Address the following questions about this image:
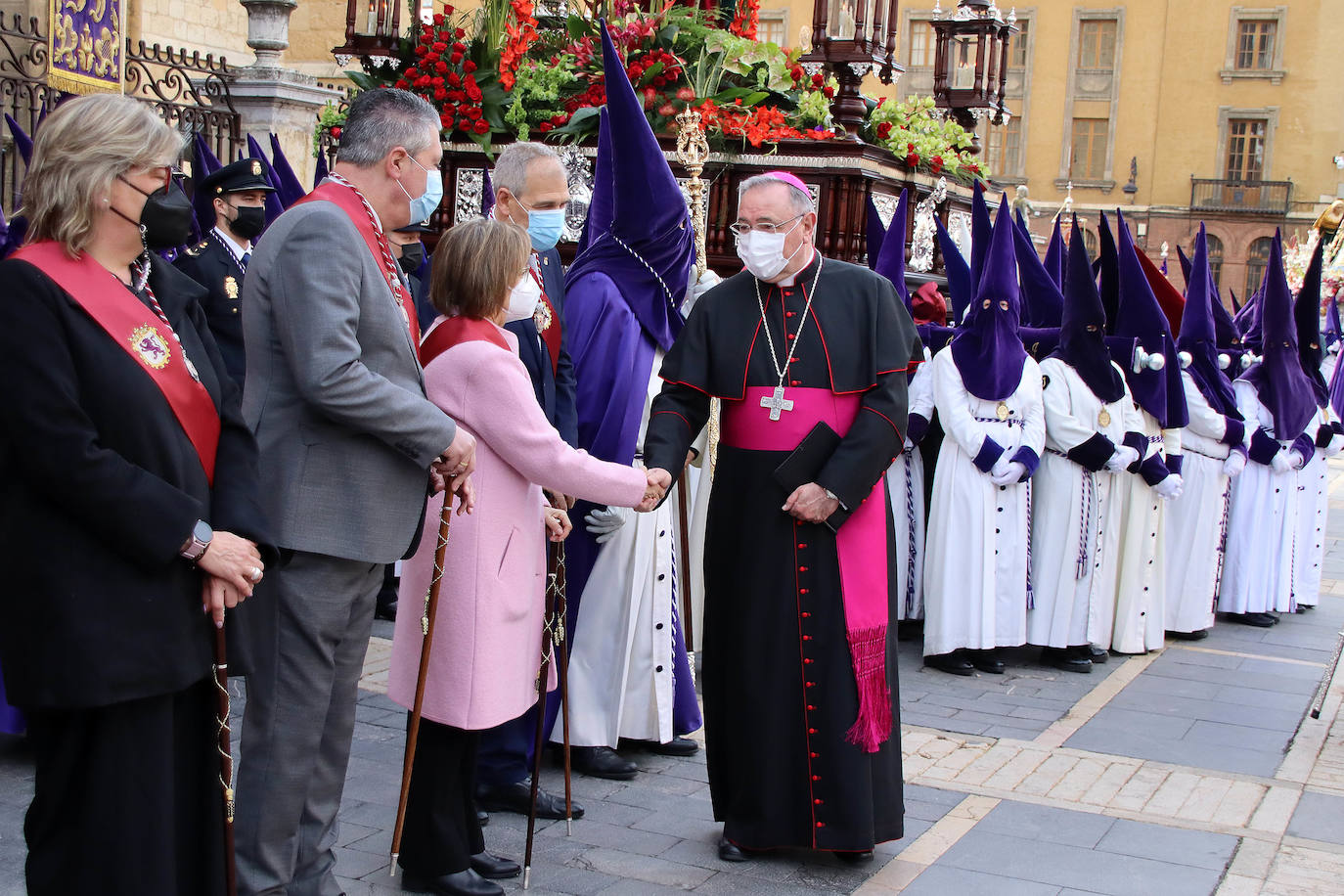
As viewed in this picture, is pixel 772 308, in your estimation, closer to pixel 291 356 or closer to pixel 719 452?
pixel 719 452

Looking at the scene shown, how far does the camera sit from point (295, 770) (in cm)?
365

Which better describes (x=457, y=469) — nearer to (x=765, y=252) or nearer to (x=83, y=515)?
(x=83, y=515)

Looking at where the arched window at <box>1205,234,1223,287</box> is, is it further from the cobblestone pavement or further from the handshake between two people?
the handshake between two people

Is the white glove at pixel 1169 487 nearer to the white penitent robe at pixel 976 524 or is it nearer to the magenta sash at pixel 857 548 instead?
the white penitent robe at pixel 976 524

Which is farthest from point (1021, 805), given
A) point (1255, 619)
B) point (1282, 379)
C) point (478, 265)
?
point (1282, 379)

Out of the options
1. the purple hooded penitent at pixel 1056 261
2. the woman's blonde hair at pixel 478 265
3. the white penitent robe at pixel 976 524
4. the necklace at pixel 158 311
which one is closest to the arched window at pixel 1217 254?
the purple hooded penitent at pixel 1056 261

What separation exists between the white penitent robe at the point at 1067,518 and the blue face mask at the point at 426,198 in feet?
15.6

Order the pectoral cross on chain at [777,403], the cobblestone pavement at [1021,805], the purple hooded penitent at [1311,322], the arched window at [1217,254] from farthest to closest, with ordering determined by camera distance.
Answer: the arched window at [1217,254] → the purple hooded penitent at [1311,322] → the pectoral cross on chain at [777,403] → the cobblestone pavement at [1021,805]

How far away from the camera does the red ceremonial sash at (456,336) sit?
13.4 feet

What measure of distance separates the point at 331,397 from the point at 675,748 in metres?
2.72

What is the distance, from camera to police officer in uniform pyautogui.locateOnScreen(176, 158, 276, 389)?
252 inches

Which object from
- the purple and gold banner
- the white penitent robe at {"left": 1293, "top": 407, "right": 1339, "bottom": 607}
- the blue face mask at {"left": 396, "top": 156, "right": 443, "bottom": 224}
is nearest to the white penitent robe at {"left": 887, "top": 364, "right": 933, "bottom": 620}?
the white penitent robe at {"left": 1293, "top": 407, "right": 1339, "bottom": 607}

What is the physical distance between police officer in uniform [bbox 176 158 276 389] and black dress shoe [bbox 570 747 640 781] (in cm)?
226

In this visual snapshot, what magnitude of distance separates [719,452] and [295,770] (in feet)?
5.89
